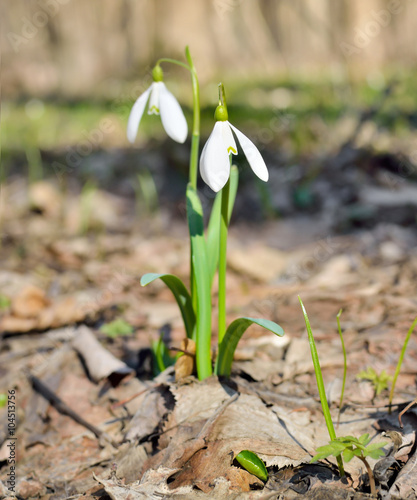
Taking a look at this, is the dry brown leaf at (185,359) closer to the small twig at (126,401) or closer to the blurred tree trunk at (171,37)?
the small twig at (126,401)

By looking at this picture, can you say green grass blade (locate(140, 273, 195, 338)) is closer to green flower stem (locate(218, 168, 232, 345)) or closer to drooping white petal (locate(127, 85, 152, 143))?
green flower stem (locate(218, 168, 232, 345))

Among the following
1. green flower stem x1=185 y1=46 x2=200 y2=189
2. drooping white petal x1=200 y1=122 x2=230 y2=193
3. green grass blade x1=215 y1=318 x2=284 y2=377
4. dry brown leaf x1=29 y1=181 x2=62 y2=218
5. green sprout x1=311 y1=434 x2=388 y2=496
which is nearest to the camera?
green sprout x1=311 y1=434 x2=388 y2=496

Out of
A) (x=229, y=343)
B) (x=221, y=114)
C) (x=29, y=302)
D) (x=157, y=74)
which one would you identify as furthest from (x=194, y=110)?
(x=29, y=302)

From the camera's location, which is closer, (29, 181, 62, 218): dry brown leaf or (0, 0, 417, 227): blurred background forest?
(29, 181, 62, 218): dry brown leaf

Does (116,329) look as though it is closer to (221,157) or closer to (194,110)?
(194,110)

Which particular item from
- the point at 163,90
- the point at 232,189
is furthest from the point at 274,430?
the point at 163,90

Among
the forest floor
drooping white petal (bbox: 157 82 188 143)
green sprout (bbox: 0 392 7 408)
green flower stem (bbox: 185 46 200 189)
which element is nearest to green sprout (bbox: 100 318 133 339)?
the forest floor

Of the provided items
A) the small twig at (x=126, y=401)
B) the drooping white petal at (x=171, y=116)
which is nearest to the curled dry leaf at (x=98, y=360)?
the small twig at (x=126, y=401)
